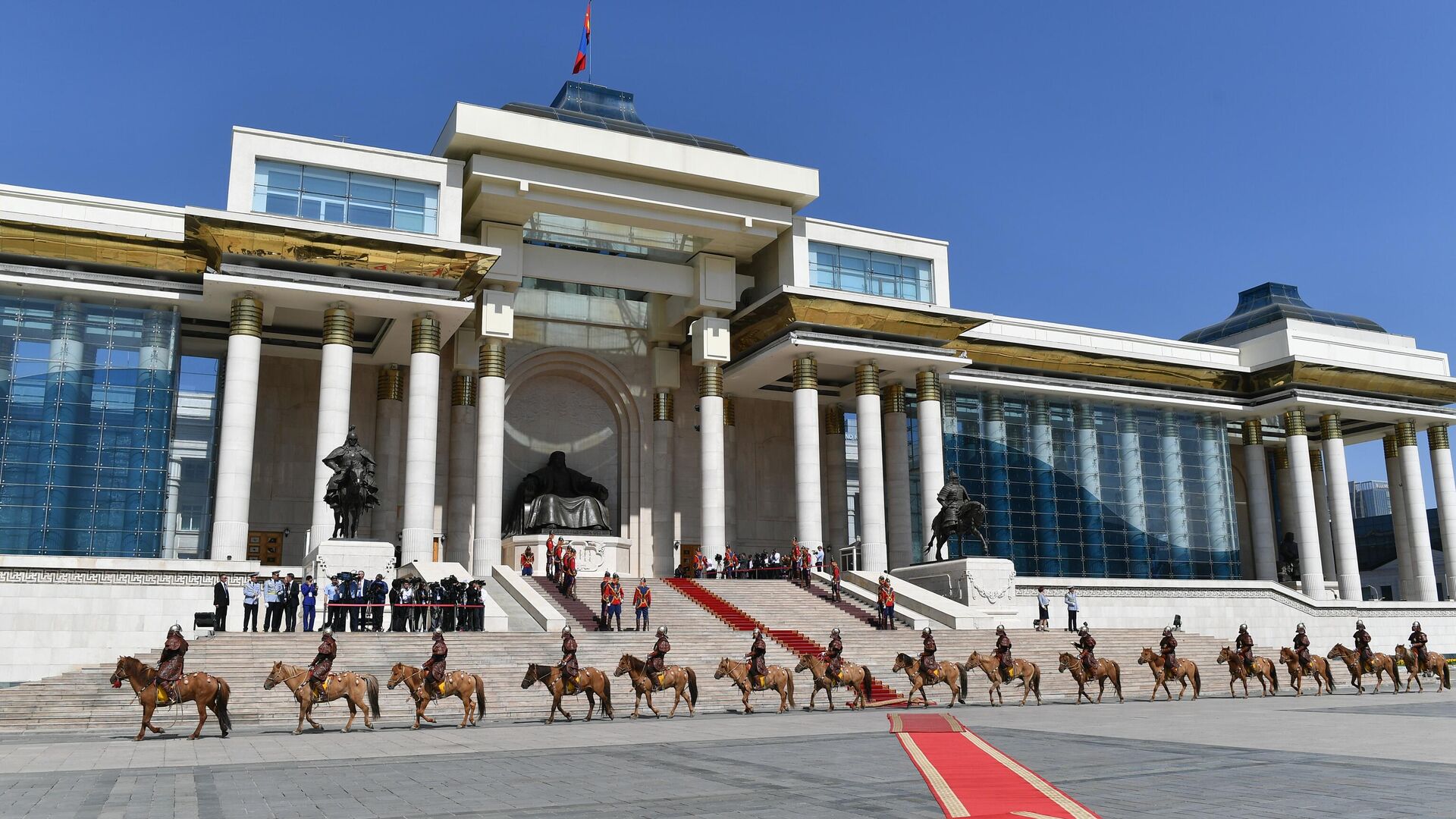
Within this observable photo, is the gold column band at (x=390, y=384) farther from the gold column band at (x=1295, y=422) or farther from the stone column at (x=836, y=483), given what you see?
the gold column band at (x=1295, y=422)

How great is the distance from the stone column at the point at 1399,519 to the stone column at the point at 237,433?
143 feet

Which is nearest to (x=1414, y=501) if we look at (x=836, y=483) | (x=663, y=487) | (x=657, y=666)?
(x=836, y=483)

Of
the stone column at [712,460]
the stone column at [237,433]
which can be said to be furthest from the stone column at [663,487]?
the stone column at [237,433]

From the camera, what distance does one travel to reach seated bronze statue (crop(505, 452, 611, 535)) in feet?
126

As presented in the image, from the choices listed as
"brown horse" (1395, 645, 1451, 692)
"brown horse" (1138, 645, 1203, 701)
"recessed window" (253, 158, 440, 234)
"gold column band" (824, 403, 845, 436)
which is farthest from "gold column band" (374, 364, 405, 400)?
"brown horse" (1395, 645, 1451, 692)

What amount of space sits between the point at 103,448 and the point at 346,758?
22.1m

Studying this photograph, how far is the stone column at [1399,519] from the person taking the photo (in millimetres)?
47156

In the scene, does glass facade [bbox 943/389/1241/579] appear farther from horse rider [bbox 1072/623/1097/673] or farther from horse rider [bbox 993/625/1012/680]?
horse rider [bbox 993/625/1012/680]

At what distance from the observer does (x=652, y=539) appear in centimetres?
4091

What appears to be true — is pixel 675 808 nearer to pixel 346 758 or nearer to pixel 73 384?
pixel 346 758

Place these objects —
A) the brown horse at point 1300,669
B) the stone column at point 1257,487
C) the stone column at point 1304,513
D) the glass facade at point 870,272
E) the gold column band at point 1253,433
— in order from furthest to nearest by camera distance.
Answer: the gold column band at point 1253,433 < the stone column at point 1257,487 < the stone column at point 1304,513 < the glass facade at point 870,272 < the brown horse at point 1300,669

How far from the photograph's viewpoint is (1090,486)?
46.1 meters

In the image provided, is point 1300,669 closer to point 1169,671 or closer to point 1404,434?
point 1169,671

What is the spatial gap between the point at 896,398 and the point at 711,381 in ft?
23.5
